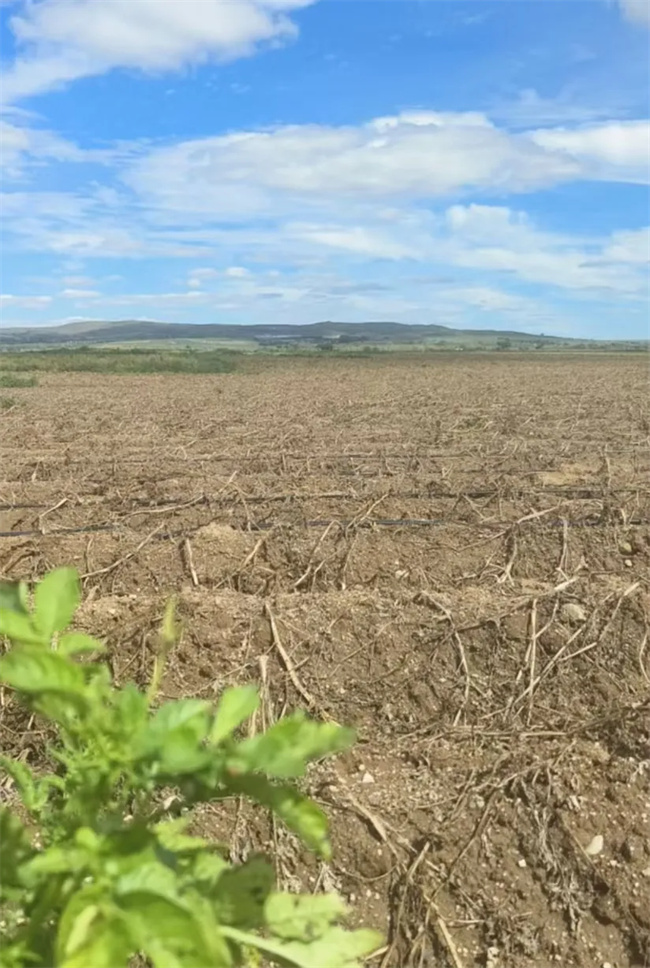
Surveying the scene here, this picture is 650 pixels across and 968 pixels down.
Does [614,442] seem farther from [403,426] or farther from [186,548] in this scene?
[186,548]

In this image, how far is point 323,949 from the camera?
4.53 feet

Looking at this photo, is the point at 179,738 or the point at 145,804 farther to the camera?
the point at 145,804

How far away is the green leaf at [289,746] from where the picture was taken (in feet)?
4.22

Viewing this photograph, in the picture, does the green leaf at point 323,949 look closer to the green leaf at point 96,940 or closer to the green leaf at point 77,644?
the green leaf at point 96,940

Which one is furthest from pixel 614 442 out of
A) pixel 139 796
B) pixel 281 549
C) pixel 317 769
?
pixel 139 796

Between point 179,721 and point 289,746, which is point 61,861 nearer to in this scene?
point 179,721

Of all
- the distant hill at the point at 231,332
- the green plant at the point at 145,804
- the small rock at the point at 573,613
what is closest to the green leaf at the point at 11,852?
the green plant at the point at 145,804

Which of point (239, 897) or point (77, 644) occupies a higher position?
point (77, 644)

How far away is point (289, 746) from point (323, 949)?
334mm

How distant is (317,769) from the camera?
3973mm

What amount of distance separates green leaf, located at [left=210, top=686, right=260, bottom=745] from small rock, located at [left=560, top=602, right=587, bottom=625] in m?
3.87

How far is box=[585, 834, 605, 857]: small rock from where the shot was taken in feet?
11.6

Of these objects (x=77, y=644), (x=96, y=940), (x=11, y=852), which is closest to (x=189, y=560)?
(x=77, y=644)

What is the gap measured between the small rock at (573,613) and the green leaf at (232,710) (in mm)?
3866
